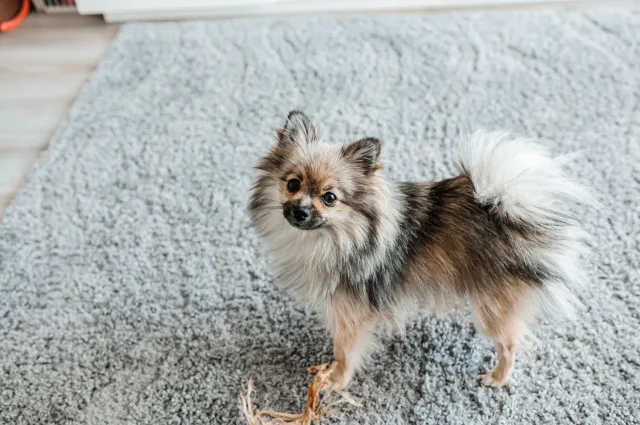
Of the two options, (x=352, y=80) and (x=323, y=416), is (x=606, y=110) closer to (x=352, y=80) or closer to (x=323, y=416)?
(x=352, y=80)

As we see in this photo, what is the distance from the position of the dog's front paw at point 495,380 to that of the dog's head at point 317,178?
1.75 ft

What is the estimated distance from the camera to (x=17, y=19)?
8.91 feet

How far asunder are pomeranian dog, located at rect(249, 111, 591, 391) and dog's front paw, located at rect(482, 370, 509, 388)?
14 centimetres

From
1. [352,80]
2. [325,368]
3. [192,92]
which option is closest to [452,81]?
[352,80]

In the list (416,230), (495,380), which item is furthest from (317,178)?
(495,380)

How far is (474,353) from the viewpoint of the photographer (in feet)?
4.82

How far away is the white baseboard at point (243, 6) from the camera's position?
259cm

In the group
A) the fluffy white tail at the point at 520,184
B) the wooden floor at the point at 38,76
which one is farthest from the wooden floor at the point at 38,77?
the fluffy white tail at the point at 520,184

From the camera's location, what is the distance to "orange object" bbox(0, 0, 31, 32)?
8.75 ft

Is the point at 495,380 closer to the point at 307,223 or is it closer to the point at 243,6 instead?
the point at 307,223

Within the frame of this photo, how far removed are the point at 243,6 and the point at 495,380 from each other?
1958mm

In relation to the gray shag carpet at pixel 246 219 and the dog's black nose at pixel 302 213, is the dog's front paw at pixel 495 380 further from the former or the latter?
the dog's black nose at pixel 302 213

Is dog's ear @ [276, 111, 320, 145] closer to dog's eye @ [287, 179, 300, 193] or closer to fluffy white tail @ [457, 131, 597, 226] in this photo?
dog's eye @ [287, 179, 300, 193]

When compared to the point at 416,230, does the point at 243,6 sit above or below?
below
